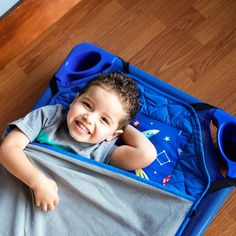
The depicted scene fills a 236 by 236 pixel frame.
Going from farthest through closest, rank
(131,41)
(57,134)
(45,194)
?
(131,41), (57,134), (45,194)

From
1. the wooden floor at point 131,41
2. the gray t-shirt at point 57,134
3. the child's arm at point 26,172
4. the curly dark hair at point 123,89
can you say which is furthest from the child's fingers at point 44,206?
the wooden floor at point 131,41

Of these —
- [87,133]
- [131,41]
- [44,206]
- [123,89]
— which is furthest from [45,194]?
[131,41]

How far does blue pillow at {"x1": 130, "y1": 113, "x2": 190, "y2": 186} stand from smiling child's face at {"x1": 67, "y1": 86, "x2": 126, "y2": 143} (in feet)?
0.51

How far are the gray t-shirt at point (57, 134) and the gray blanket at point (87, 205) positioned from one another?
Result: 0.04 meters

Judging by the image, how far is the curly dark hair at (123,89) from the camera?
36.8 inches

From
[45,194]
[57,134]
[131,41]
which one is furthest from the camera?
[131,41]

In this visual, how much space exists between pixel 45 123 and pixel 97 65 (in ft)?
0.86

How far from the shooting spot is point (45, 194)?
87cm

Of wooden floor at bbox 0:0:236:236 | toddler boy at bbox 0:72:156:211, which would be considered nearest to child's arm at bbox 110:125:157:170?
toddler boy at bbox 0:72:156:211

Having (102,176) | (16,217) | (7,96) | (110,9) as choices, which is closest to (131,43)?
(110,9)

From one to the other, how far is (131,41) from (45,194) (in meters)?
0.71

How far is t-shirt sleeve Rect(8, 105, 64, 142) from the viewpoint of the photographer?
36.7 inches

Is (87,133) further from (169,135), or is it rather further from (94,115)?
(169,135)

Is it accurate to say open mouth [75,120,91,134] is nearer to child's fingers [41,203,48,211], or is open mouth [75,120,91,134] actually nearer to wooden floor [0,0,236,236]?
child's fingers [41,203,48,211]
